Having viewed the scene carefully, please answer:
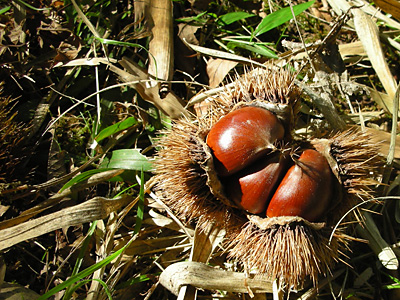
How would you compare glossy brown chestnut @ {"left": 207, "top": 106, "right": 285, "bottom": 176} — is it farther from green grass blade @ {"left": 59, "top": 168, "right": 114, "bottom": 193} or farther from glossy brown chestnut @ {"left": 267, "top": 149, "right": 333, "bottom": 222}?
green grass blade @ {"left": 59, "top": 168, "right": 114, "bottom": 193}

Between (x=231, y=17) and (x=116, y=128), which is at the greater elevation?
(x=231, y=17)

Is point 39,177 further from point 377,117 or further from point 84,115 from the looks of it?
point 377,117

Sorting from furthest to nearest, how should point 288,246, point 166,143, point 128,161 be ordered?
1. point 128,161
2. point 166,143
3. point 288,246

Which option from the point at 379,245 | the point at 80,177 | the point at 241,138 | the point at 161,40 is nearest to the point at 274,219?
the point at 241,138

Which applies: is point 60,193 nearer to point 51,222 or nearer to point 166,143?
point 51,222

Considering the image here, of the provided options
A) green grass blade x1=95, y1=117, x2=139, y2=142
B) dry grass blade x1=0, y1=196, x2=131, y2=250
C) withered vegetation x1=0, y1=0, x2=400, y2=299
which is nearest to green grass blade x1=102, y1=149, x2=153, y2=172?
withered vegetation x1=0, y1=0, x2=400, y2=299

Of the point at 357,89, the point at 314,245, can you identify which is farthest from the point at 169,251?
the point at 357,89
